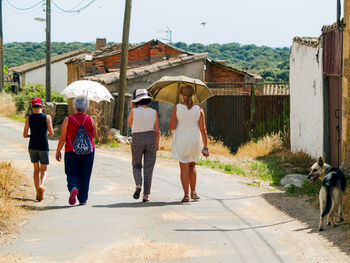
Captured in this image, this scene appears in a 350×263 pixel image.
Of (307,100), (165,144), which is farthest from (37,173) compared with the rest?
(165,144)

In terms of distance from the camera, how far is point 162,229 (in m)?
7.34

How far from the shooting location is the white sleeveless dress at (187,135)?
8.91m

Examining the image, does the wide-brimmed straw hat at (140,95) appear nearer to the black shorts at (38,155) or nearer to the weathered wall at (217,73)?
the black shorts at (38,155)

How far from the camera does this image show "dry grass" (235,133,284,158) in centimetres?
1766

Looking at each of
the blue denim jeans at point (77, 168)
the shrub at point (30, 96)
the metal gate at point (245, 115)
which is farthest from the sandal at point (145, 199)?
the shrub at point (30, 96)

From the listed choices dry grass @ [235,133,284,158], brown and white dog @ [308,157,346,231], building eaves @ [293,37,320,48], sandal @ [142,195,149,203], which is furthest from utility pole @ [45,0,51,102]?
brown and white dog @ [308,157,346,231]

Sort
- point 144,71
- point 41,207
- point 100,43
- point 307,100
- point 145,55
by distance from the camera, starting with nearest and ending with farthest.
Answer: point 41,207 < point 307,100 < point 144,71 < point 145,55 < point 100,43

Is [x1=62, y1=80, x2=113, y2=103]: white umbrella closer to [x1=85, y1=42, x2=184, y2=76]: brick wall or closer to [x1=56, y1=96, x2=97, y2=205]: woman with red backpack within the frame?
[x1=56, y1=96, x2=97, y2=205]: woman with red backpack

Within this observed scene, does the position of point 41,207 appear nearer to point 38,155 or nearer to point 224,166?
point 38,155

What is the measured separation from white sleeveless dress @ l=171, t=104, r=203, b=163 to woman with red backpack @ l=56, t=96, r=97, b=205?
134 centimetres

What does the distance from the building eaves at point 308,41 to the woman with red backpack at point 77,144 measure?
7.35 m

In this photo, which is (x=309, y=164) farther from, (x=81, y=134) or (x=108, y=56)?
(x=108, y=56)

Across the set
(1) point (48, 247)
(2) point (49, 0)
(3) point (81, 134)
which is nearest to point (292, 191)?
(3) point (81, 134)

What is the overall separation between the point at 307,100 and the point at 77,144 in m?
8.43
